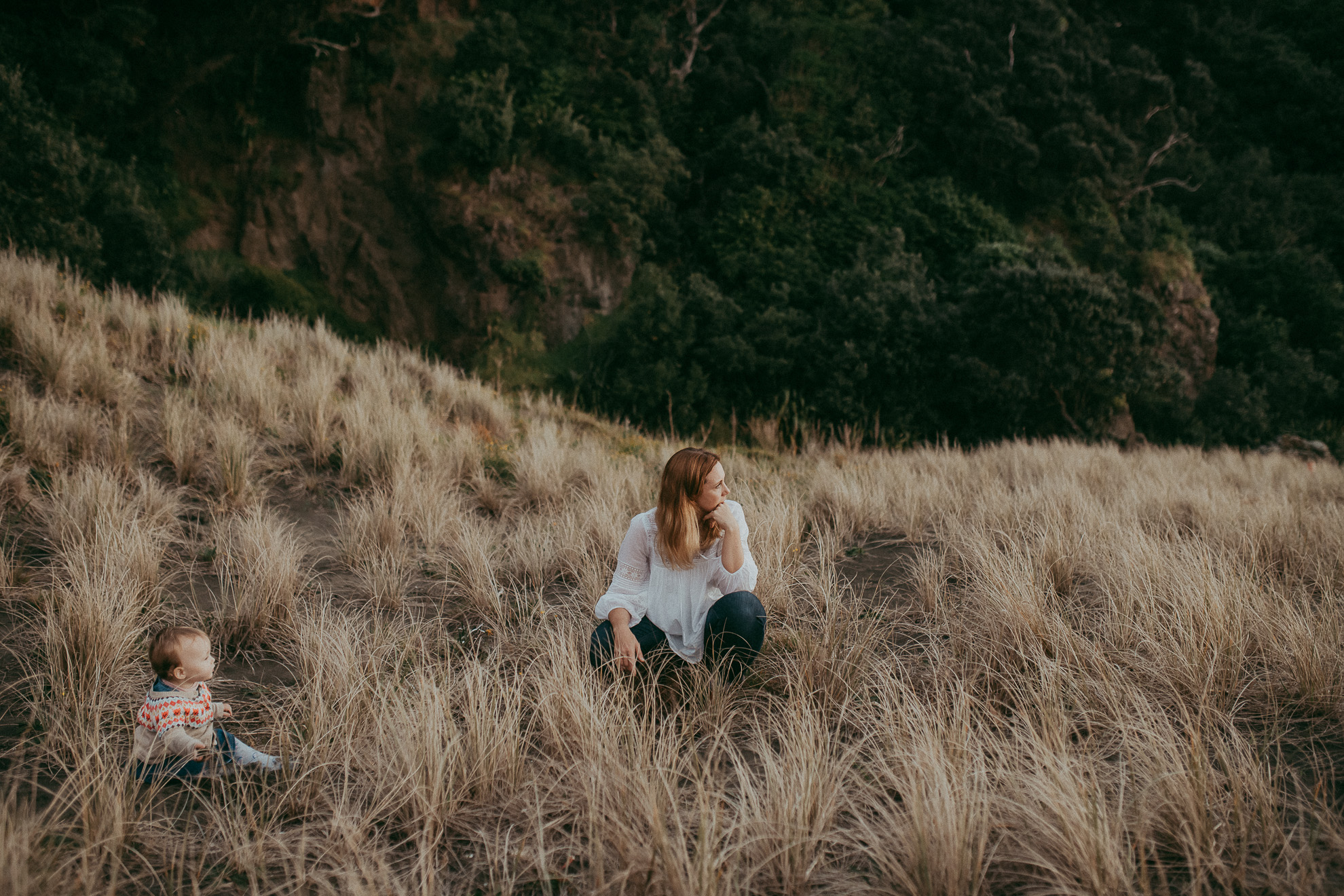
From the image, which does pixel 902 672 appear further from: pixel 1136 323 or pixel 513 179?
pixel 513 179

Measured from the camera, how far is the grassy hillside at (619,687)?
1.92m

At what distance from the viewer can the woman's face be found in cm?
275

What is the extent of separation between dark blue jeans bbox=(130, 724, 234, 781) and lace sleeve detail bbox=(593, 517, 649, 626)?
1.39 metres

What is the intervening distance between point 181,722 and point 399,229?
2051 centimetres

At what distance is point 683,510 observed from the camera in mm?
2791

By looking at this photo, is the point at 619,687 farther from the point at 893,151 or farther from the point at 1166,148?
the point at 1166,148

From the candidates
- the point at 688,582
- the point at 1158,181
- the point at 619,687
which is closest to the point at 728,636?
the point at 688,582

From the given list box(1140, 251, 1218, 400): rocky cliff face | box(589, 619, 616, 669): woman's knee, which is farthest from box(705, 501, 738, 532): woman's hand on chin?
box(1140, 251, 1218, 400): rocky cliff face

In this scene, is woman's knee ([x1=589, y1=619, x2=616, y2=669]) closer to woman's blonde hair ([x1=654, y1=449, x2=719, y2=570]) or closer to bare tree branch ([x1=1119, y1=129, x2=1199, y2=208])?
woman's blonde hair ([x1=654, y1=449, x2=719, y2=570])

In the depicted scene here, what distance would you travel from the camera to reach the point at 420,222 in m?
20.2

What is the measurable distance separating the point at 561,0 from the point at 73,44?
517 inches

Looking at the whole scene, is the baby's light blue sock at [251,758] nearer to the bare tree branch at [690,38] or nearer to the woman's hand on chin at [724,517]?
the woman's hand on chin at [724,517]

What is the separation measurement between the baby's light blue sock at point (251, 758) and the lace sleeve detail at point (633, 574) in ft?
4.17

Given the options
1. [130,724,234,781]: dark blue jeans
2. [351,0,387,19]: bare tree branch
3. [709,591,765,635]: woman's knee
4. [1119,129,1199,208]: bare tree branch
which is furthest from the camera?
[1119,129,1199,208]: bare tree branch
